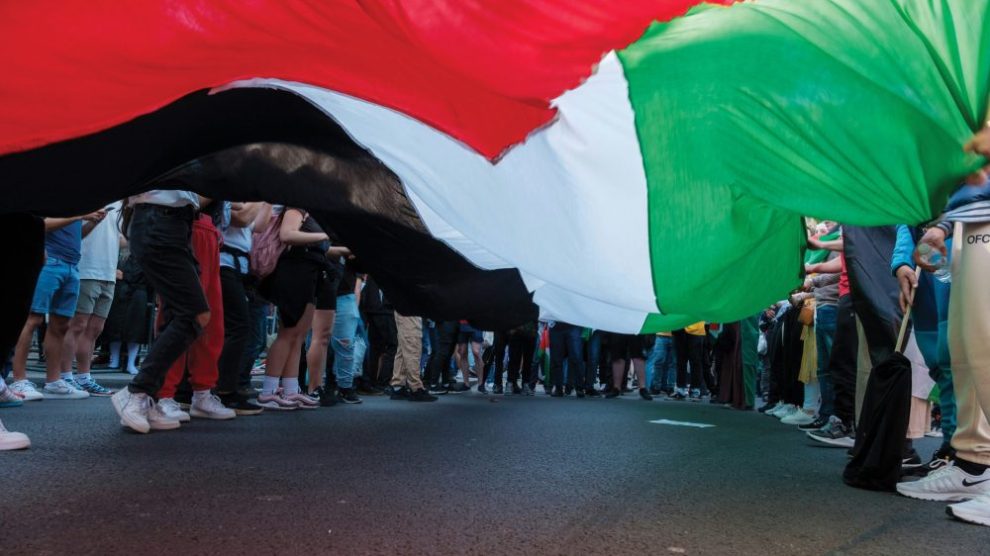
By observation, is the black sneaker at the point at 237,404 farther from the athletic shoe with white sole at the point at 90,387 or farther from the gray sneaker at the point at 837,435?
the gray sneaker at the point at 837,435

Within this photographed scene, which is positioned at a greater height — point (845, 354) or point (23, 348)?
point (845, 354)

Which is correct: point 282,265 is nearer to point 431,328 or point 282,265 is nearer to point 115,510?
point 115,510

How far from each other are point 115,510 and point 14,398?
345 centimetres

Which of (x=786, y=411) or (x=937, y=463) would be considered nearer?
(x=937, y=463)

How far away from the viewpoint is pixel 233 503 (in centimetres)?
239

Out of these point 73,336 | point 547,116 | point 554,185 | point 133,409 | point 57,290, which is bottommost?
point 133,409

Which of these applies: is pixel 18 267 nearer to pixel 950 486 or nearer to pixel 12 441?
pixel 12 441

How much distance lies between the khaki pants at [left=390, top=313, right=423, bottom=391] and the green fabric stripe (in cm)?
476

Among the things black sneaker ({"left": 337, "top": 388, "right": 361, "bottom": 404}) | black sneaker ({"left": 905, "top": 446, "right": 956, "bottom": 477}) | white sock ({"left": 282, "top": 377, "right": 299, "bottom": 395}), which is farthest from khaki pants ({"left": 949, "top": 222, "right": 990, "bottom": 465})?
black sneaker ({"left": 337, "top": 388, "right": 361, "bottom": 404})

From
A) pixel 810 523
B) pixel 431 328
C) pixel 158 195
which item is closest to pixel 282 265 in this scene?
pixel 158 195

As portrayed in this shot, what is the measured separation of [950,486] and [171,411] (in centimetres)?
392

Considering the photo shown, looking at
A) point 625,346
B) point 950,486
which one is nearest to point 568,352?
point 625,346

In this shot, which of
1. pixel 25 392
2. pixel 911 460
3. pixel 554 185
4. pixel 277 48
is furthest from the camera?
pixel 25 392

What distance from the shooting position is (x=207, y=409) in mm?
4625
